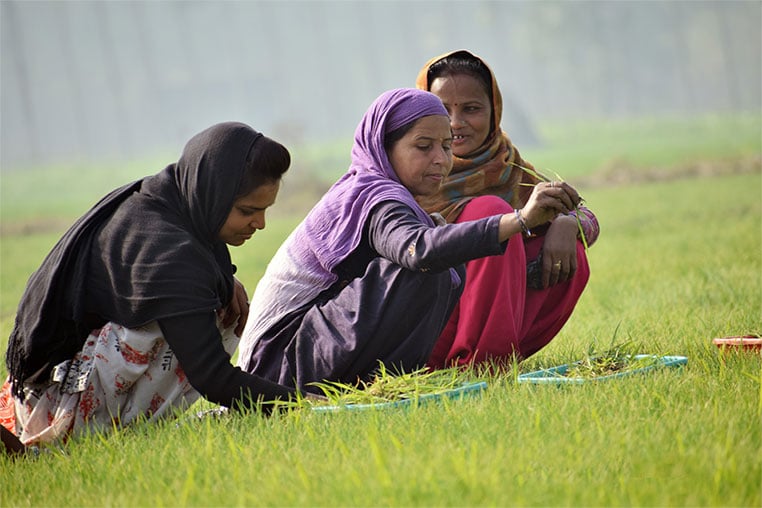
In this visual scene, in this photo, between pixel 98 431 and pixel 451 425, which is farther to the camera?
pixel 98 431

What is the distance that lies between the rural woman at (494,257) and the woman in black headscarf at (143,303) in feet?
3.19

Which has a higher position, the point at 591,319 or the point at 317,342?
the point at 317,342

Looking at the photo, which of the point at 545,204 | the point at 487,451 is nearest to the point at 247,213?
the point at 545,204

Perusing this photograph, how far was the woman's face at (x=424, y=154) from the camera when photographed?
3.99 m

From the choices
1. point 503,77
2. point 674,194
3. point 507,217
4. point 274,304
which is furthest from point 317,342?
point 503,77

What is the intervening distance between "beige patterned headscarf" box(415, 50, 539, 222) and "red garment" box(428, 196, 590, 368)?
320 mm

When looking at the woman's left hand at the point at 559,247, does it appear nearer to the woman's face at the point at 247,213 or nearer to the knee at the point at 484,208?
the knee at the point at 484,208

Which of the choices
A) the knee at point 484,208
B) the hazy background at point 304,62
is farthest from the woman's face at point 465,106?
the hazy background at point 304,62

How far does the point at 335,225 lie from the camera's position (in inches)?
155

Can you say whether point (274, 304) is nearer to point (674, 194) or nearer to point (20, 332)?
point (20, 332)

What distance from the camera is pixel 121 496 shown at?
273cm

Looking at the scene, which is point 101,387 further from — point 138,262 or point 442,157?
point 442,157

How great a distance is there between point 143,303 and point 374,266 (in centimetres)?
91

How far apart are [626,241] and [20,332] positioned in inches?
330
